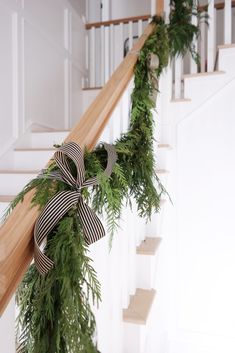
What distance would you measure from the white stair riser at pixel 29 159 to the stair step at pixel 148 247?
0.99 metres

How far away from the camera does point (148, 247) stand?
57.9 inches

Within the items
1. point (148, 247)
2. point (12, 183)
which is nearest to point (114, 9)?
point (12, 183)

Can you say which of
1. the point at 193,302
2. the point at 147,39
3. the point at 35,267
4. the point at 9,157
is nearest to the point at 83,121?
the point at 35,267

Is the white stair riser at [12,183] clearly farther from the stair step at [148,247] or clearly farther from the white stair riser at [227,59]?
the white stair riser at [227,59]

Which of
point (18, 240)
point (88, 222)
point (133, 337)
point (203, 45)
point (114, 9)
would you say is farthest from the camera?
point (114, 9)

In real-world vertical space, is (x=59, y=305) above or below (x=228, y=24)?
below

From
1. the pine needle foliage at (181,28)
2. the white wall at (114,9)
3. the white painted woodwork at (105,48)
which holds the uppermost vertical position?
the white wall at (114,9)

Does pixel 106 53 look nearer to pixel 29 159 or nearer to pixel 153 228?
pixel 29 159

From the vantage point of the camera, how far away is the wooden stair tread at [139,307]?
1124 millimetres

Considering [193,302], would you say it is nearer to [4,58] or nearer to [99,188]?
[99,188]

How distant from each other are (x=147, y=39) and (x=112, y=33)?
2012 millimetres

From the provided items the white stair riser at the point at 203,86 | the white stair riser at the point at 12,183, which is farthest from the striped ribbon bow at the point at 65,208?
the white stair riser at the point at 203,86

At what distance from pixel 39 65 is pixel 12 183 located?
1258 mm

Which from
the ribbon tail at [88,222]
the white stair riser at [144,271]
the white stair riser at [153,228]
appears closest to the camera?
the ribbon tail at [88,222]
